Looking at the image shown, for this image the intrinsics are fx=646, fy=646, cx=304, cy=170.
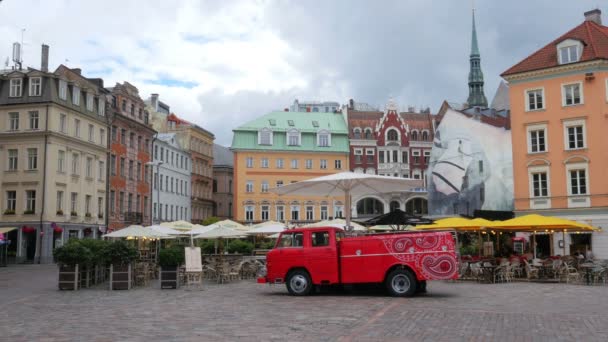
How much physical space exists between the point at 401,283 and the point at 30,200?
37.0 metres

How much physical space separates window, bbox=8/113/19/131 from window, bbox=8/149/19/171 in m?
1.70

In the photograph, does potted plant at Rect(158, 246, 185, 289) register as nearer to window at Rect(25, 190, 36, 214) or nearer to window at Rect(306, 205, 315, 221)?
window at Rect(25, 190, 36, 214)

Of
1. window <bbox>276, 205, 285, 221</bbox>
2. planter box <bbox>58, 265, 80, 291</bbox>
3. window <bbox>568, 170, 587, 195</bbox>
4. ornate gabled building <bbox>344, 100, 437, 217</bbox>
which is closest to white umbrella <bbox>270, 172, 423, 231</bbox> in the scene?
planter box <bbox>58, 265, 80, 291</bbox>

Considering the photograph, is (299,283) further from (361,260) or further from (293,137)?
(293,137)

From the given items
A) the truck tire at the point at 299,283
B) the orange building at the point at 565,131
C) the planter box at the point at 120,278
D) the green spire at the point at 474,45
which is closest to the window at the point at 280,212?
the orange building at the point at 565,131

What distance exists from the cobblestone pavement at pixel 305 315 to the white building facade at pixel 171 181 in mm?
45468

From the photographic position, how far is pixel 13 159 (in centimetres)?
4788

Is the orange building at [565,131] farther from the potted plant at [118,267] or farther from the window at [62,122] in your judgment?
the window at [62,122]

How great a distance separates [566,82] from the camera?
141 feet

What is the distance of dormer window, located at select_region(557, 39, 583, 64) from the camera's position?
4272 centimetres

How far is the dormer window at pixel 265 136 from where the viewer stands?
246 ft

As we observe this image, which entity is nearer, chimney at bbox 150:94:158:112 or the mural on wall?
the mural on wall

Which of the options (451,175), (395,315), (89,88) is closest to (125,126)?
(89,88)

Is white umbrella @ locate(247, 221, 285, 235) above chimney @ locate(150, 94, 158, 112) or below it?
below
